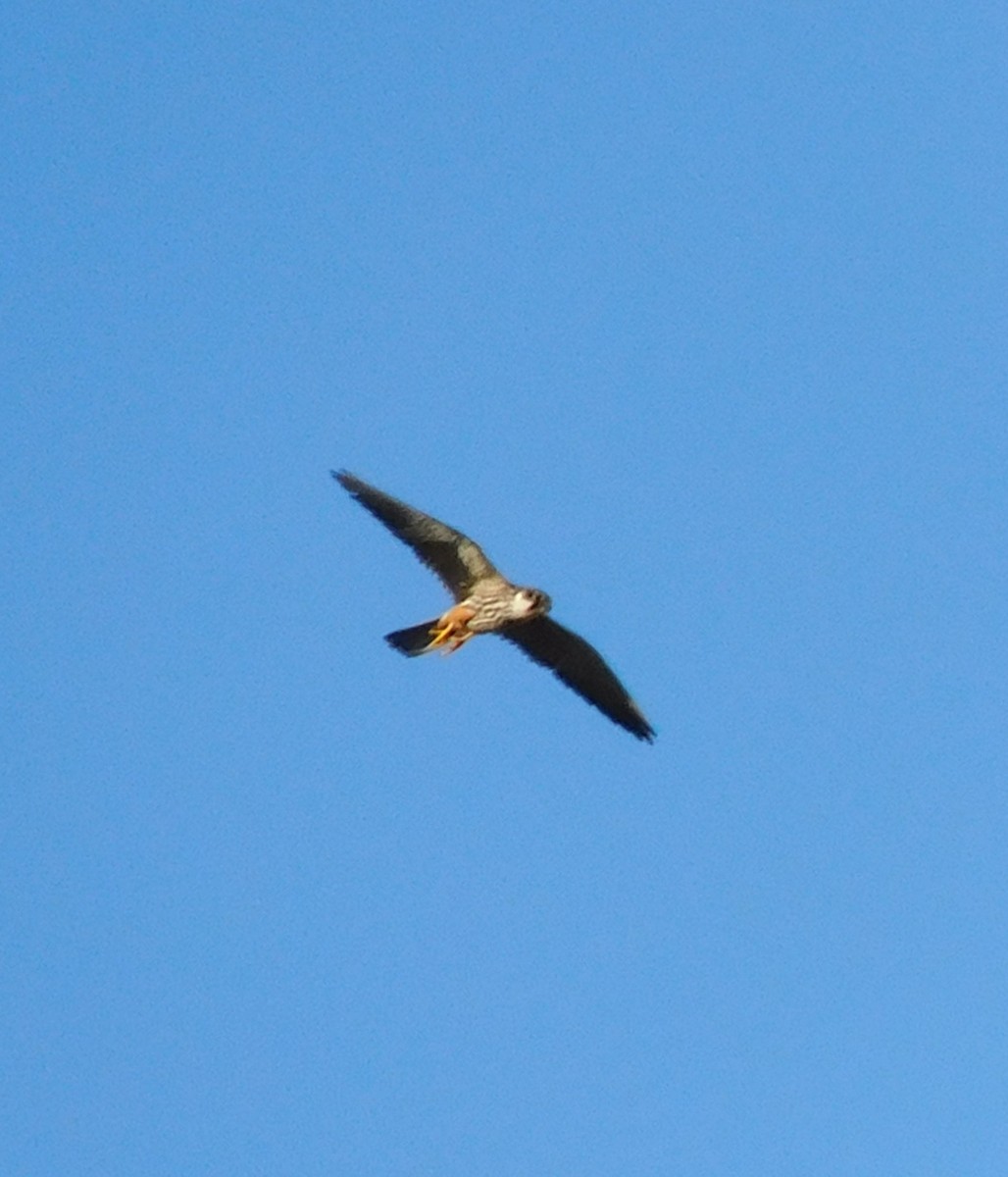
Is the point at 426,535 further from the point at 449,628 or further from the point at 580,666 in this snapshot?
the point at 580,666

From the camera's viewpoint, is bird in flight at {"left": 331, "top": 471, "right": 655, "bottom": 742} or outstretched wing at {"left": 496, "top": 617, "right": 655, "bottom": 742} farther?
outstretched wing at {"left": 496, "top": 617, "right": 655, "bottom": 742}

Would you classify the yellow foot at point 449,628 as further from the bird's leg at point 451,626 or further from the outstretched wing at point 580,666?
the outstretched wing at point 580,666

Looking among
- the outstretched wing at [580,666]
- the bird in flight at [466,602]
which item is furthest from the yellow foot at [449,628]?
the outstretched wing at [580,666]

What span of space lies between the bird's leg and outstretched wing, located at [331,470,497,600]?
0.31 m

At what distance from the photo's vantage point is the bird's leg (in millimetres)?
23078

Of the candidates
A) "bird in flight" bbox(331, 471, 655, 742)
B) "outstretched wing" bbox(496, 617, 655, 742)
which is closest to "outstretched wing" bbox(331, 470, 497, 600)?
"bird in flight" bbox(331, 471, 655, 742)

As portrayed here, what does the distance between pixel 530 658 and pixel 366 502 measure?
240 cm

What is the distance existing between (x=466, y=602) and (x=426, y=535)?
29.7 inches

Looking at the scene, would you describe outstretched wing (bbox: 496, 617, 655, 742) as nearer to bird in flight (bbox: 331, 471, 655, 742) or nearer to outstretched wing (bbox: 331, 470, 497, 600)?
bird in flight (bbox: 331, 471, 655, 742)

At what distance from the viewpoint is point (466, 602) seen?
23.1 meters

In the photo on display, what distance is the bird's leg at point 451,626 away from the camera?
2308 centimetres

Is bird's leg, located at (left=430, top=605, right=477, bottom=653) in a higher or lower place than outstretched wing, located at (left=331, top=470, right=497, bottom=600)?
lower

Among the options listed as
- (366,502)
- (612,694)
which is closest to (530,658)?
(612,694)

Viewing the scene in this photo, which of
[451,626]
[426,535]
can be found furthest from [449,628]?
[426,535]
